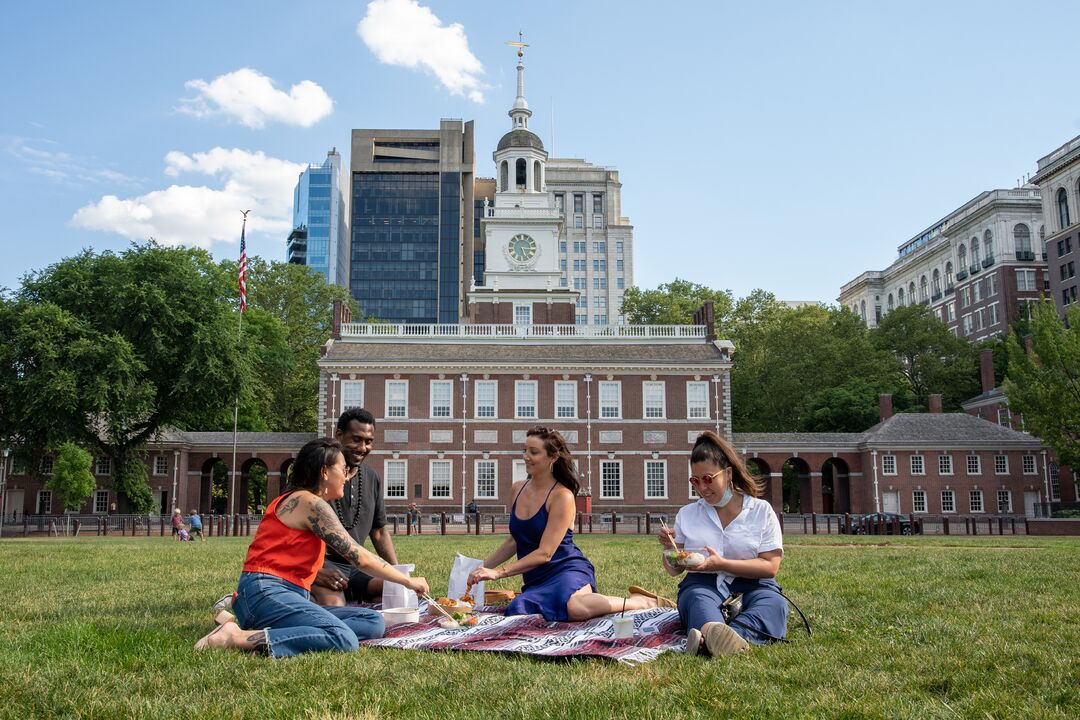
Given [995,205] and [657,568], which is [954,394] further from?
[657,568]

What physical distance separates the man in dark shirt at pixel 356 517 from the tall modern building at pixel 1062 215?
71895 mm

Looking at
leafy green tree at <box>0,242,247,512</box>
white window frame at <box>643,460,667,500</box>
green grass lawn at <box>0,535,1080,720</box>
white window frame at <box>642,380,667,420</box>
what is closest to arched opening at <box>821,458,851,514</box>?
white window frame at <box>643,460,667,500</box>

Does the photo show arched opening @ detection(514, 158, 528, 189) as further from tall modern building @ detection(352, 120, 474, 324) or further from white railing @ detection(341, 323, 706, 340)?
tall modern building @ detection(352, 120, 474, 324)

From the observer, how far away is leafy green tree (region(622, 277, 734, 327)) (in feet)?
242

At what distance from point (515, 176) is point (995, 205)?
55.1 metres

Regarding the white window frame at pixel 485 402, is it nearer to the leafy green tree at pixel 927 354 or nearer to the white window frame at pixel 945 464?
the white window frame at pixel 945 464

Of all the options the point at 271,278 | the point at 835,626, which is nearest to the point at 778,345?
the point at 271,278

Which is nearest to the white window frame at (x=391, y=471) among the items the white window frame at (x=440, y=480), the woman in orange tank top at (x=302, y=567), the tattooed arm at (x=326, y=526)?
the white window frame at (x=440, y=480)

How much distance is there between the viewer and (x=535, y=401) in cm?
4722

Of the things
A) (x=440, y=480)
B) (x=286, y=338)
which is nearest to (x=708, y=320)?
(x=440, y=480)

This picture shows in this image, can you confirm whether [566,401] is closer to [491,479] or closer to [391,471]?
[491,479]

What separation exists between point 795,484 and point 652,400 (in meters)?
20.5

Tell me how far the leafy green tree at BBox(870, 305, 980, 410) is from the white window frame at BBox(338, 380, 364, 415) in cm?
3813

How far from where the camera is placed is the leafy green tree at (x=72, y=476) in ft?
120
